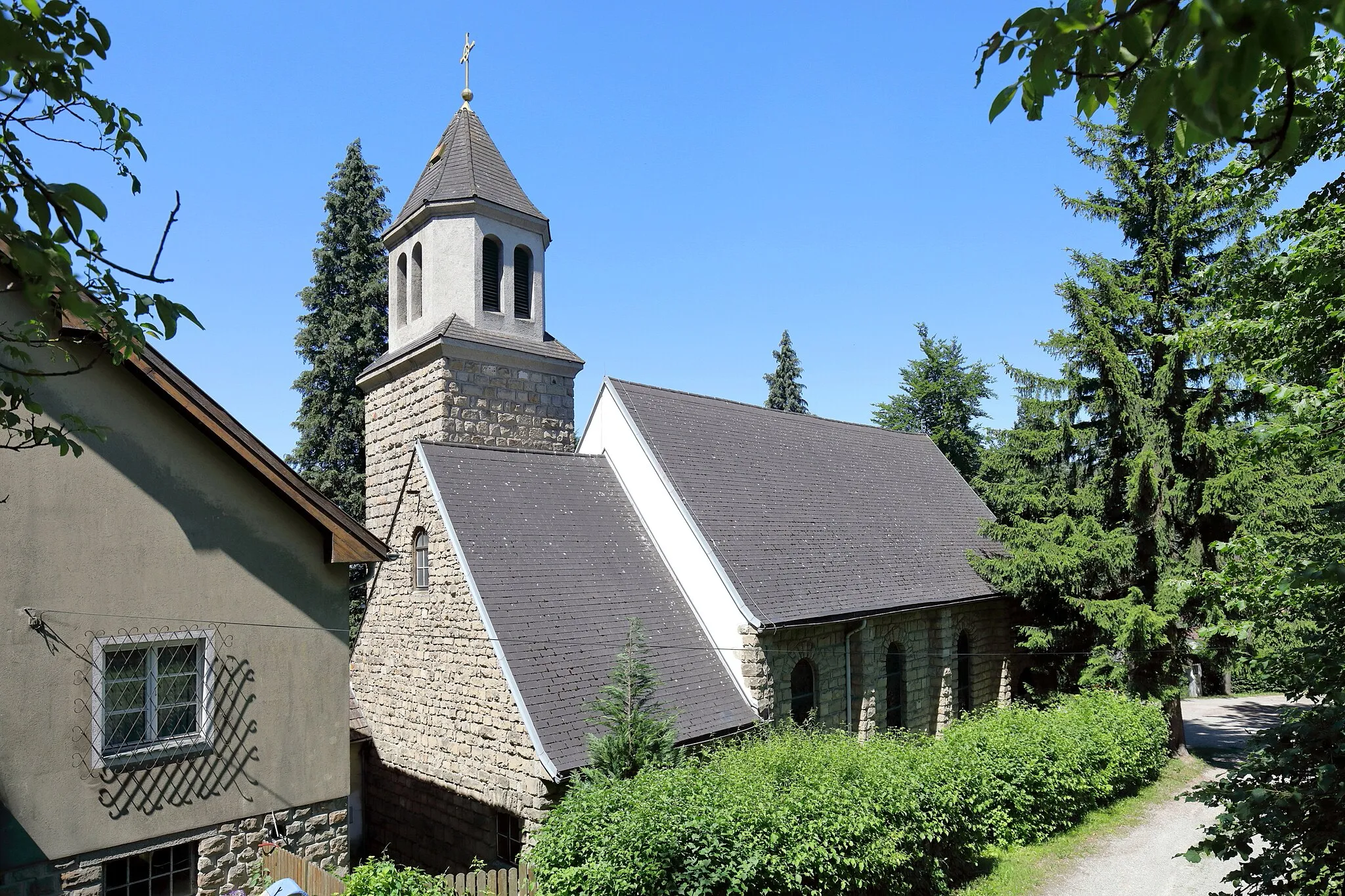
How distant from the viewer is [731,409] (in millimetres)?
18938

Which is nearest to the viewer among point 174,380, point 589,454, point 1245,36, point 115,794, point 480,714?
point 1245,36

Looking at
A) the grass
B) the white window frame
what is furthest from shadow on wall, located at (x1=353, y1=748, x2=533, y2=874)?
the grass

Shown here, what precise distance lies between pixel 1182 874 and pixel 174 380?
47.7 feet

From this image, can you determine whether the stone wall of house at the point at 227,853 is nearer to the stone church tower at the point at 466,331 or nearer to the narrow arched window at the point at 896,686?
the stone church tower at the point at 466,331

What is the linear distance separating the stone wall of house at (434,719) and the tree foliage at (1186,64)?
9508mm

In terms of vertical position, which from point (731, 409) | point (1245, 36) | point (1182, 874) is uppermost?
point (731, 409)

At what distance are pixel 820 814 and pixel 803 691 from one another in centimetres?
523

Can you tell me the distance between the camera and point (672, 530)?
1469 centimetres

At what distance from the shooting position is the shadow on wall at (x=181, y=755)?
26.5 ft

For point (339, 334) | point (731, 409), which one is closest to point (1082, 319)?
point (731, 409)

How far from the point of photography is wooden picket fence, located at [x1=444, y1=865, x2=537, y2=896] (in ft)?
26.9

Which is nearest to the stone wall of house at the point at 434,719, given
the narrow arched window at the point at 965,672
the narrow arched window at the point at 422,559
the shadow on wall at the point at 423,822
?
the shadow on wall at the point at 423,822

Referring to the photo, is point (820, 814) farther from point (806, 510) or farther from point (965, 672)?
point (965, 672)

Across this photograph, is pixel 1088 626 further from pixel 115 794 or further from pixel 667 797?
pixel 115 794
